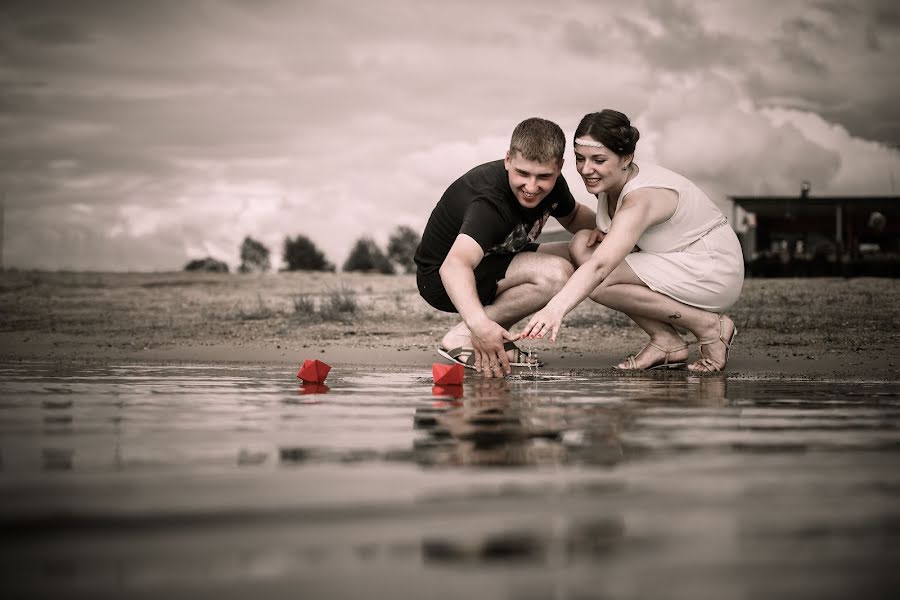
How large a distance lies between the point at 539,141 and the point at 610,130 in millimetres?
424

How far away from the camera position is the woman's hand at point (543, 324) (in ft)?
13.9

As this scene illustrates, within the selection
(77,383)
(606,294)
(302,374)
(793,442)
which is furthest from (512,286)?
(793,442)

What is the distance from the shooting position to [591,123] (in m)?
5.06

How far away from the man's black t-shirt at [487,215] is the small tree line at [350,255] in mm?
41604

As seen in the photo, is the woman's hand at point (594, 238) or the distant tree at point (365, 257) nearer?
the woman's hand at point (594, 238)

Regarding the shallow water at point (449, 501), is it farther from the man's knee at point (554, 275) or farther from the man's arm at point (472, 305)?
the man's knee at point (554, 275)

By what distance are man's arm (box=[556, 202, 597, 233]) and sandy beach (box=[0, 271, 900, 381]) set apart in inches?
36.3

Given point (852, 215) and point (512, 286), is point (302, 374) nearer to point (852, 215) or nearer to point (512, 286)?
point (512, 286)

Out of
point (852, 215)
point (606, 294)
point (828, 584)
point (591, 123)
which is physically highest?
point (852, 215)

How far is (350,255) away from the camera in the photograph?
206ft

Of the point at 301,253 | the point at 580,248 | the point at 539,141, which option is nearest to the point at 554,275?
the point at 580,248

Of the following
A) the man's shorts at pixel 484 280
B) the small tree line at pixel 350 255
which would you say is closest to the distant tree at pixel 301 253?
the small tree line at pixel 350 255

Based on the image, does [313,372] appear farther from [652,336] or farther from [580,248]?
[652,336]

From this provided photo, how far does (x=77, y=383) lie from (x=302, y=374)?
106 centimetres
